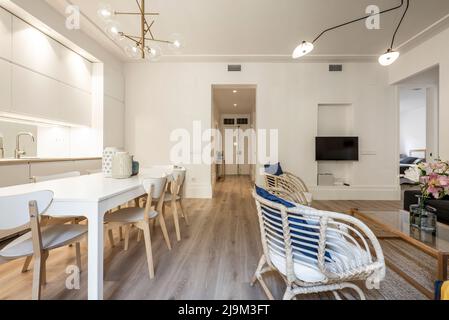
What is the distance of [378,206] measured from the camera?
3.96 meters

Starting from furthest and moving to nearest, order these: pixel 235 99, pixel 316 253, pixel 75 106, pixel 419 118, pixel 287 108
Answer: pixel 419 118, pixel 235 99, pixel 287 108, pixel 75 106, pixel 316 253

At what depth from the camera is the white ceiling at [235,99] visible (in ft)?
19.2

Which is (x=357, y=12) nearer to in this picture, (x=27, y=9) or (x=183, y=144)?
(x=183, y=144)

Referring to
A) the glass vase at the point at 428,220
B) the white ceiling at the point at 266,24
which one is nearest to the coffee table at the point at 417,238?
the glass vase at the point at 428,220

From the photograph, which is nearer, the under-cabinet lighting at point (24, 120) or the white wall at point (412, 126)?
the under-cabinet lighting at point (24, 120)

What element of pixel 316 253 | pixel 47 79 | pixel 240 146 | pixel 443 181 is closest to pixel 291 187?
pixel 443 181

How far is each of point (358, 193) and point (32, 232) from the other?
5.34 metres

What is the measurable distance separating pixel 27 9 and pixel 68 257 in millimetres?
3002

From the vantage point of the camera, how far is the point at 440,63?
11.3 feet

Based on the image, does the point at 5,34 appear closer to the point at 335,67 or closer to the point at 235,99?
the point at 235,99

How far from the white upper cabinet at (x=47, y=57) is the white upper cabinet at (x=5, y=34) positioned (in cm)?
5

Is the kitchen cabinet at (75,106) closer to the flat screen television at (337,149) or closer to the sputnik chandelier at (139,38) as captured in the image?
the sputnik chandelier at (139,38)

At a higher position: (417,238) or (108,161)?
(108,161)

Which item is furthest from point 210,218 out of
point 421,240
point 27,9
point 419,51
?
point 419,51
